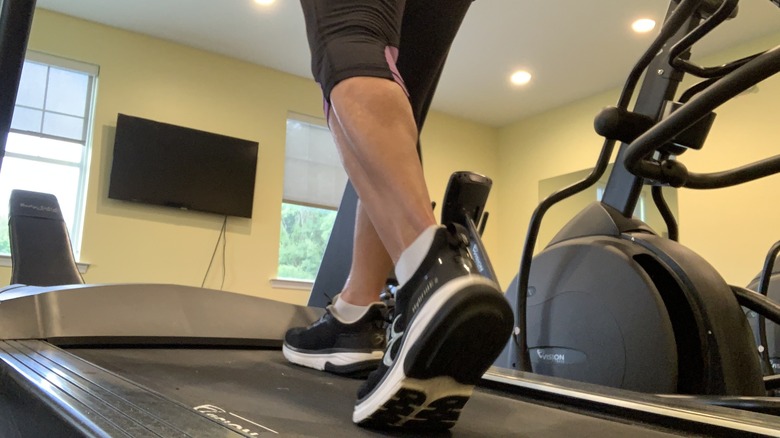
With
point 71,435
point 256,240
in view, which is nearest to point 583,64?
point 256,240

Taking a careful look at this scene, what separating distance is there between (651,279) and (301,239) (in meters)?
4.12

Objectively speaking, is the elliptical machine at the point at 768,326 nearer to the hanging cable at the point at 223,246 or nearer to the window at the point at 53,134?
the hanging cable at the point at 223,246

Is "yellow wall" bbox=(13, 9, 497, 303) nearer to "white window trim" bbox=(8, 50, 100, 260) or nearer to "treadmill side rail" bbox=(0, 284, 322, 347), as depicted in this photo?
"white window trim" bbox=(8, 50, 100, 260)

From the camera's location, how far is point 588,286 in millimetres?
1558

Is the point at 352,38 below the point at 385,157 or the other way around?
the other way around

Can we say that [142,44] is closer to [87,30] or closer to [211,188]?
[87,30]

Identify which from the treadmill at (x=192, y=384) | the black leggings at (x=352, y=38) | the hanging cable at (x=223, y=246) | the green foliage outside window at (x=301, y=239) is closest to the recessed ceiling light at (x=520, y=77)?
the green foliage outside window at (x=301, y=239)

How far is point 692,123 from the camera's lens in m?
1.26

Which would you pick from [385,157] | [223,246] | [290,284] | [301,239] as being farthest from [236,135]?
[385,157]

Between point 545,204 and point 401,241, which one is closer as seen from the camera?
point 401,241

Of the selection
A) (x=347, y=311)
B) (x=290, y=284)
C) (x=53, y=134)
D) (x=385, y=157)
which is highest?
(x=53, y=134)

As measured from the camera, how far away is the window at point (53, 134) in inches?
166

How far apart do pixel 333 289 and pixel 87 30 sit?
140 inches

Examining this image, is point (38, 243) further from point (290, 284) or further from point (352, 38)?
point (290, 284)
